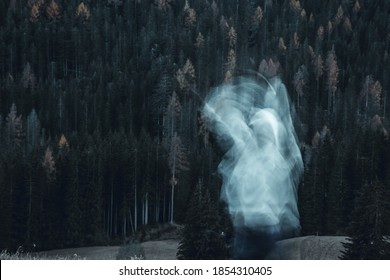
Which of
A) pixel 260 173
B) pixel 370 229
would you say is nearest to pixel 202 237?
pixel 370 229

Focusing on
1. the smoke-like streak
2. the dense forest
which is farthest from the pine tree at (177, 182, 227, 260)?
the dense forest

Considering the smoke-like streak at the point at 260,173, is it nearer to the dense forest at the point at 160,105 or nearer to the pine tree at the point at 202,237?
the dense forest at the point at 160,105

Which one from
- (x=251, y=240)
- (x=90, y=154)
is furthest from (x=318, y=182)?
(x=90, y=154)

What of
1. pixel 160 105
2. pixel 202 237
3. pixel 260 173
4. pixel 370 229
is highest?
pixel 160 105

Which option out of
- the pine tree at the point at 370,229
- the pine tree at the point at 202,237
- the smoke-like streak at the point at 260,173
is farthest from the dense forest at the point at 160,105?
the pine tree at the point at 202,237

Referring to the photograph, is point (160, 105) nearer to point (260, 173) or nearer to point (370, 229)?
point (260, 173)

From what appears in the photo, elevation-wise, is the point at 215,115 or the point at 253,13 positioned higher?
the point at 253,13

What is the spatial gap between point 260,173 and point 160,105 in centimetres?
5459

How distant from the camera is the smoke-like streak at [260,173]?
36344 millimetres

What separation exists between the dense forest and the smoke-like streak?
1498 millimetres

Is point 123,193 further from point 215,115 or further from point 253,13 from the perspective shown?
point 253,13

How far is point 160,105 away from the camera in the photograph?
90.6 m

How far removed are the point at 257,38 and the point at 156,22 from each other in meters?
27.5

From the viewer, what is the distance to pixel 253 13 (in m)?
129
